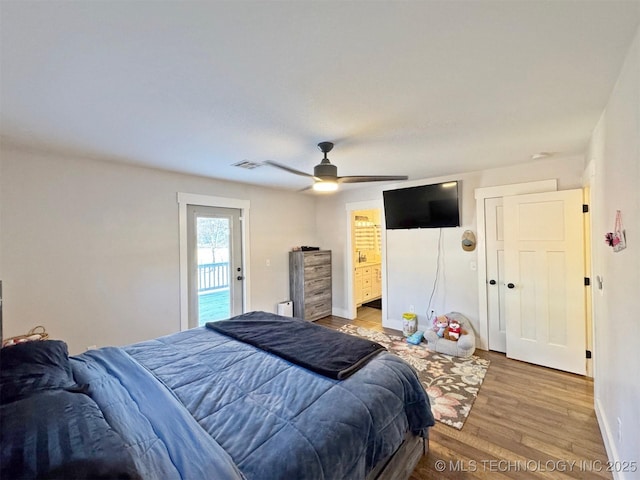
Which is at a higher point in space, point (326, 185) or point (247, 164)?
point (247, 164)

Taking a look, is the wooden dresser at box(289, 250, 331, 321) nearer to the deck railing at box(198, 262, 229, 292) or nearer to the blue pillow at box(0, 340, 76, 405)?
the deck railing at box(198, 262, 229, 292)

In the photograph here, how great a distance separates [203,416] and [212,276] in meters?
2.96

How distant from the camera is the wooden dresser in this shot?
4.97 metres

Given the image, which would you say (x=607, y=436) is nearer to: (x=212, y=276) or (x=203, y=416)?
(x=203, y=416)

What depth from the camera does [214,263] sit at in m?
4.13

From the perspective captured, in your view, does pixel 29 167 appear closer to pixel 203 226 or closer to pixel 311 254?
pixel 203 226

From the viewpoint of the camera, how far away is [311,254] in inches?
201

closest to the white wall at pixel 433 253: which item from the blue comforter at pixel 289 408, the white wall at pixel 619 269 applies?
the white wall at pixel 619 269

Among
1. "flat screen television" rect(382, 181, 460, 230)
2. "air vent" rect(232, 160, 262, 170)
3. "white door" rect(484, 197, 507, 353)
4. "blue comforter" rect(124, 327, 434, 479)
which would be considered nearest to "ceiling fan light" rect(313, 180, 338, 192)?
"air vent" rect(232, 160, 262, 170)

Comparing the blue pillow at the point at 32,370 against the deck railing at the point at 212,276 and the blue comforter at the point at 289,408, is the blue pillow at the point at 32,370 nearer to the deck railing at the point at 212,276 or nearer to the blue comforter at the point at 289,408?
the blue comforter at the point at 289,408

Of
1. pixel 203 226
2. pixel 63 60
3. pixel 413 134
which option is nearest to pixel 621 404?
pixel 413 134

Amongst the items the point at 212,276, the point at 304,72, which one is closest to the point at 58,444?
the point at 304,72

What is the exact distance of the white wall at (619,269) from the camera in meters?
1.29

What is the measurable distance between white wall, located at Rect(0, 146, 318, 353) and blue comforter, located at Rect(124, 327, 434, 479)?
1.22 meters
